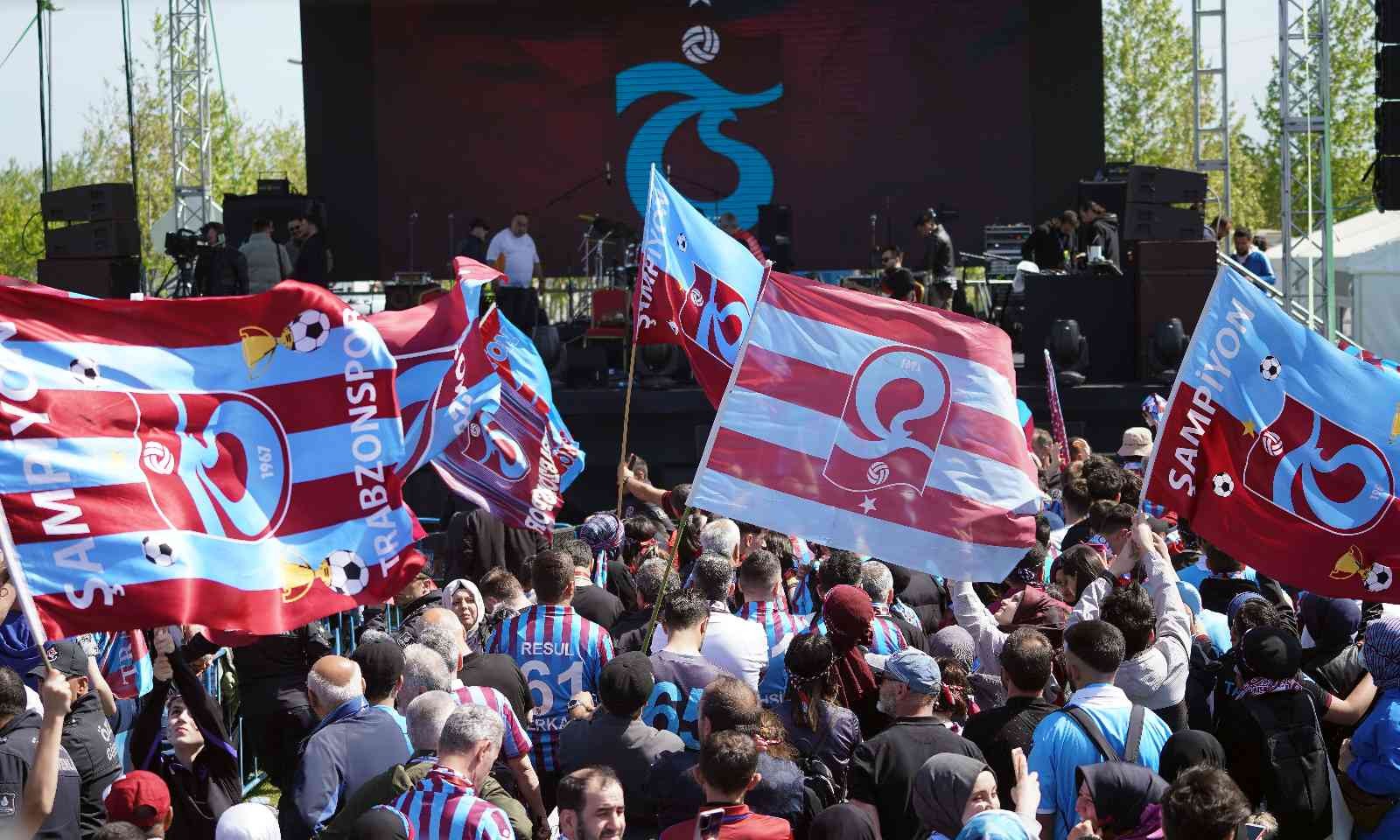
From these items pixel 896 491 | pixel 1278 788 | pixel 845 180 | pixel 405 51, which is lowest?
pixel 1278 788

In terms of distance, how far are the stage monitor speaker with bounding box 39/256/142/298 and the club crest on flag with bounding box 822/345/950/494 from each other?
14.1m

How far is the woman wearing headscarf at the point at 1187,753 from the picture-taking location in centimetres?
532

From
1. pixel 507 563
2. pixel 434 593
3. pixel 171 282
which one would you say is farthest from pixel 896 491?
pixel 171 282

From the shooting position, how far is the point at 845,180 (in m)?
22.4

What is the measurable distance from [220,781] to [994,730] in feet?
8.51

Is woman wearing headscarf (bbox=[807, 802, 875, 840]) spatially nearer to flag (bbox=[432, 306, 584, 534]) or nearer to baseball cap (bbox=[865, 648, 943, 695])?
baseball cap (bbox=[865, 648, 943, 695])

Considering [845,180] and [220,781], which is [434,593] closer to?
[220,781]

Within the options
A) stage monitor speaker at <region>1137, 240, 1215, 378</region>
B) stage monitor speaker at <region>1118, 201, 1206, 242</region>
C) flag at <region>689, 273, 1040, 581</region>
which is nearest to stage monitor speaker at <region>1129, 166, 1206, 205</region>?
stage monitor speaker at <region>1118, 201, 1206, 242</region>

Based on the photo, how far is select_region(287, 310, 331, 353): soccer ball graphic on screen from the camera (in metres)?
5.77

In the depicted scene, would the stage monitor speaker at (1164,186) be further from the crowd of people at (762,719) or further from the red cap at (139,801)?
the red cap at (139,801)

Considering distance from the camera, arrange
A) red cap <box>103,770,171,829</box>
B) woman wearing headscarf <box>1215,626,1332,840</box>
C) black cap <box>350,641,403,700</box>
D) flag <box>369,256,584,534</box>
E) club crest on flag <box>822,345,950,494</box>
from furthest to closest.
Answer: flag <box>369,256,584,534</box> → club crest on flag <box>822,345,950,494</box> → woman wearing headscarf <box>1215,626,1332,840</box> → black cap <box>350,641,403,700</box> → red cap <box>103,770,171,829</box>

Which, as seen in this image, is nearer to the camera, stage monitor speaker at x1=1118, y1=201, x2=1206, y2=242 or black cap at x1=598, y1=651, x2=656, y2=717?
black cap at x1=598, y1=651, x2=656, y2=717

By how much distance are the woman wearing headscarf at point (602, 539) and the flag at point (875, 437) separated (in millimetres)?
2060

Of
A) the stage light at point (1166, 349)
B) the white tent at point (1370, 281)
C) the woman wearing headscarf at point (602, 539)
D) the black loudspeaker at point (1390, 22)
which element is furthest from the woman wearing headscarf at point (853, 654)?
the white tent at point (1370, 281)
